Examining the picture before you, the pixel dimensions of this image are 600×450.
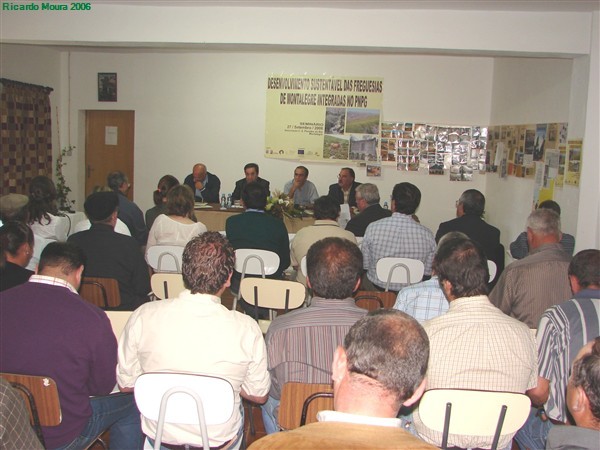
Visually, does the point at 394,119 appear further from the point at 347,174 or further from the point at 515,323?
the point at 515,323

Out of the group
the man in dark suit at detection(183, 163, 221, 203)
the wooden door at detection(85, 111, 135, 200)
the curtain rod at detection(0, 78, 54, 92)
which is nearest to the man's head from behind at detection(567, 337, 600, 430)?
the man in dark suit at detection(183, 163, 221, 203)

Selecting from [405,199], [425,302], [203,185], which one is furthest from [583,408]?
[203,185]

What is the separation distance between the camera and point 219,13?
566 cm

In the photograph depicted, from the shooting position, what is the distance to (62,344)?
2.27m

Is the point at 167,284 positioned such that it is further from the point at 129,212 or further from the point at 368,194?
the point at 368,194

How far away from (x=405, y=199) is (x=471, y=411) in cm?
266

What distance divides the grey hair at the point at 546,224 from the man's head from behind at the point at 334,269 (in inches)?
61.3

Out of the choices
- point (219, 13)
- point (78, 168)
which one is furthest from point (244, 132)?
point (219, 13)

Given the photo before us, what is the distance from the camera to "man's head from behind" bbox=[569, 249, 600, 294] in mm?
2680

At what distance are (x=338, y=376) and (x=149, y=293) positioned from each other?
293cm

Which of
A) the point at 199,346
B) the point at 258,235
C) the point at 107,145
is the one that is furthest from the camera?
the point at 107,145

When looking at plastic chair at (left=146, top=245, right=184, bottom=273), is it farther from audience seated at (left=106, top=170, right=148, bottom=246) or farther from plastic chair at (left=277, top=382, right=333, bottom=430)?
plastic chair at (left=277, top=382, right=333, bottom=430)

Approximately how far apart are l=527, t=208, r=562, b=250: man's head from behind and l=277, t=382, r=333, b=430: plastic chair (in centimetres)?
212

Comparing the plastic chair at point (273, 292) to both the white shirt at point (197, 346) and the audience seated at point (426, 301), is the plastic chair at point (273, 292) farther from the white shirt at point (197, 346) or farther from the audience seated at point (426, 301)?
the white shirt at point (197, 346)
